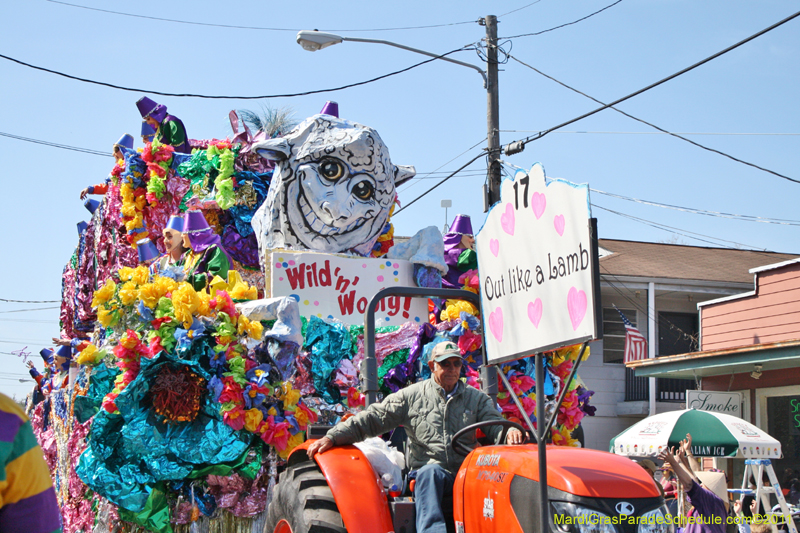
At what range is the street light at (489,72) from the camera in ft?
33.3

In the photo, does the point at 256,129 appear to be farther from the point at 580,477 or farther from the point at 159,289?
the point at 580,477

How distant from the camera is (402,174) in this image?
758 centimetres

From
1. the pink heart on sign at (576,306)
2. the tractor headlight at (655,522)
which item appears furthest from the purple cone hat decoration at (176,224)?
the tractor headlight at (655,522)

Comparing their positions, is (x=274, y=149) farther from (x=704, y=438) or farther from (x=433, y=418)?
(x=704, y=438)

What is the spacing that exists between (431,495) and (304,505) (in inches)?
28.8

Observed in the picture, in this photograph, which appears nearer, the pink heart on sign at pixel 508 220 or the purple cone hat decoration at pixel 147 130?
the pink heart on sign at pixel 508 220

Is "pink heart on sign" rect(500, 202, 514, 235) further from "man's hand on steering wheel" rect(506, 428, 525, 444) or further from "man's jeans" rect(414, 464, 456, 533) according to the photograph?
"man's jeans" rect(414, 464, 456, 533)

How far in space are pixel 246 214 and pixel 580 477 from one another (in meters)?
5.41

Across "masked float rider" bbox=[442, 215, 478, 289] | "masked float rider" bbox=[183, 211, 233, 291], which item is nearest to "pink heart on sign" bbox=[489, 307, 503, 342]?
"masked float rider" bbox=[183, 211, 233, 291]

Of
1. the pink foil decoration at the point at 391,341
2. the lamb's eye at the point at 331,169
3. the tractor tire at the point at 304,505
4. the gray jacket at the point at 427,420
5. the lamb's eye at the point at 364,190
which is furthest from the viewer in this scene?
the lamb's eye at the point at 364,190

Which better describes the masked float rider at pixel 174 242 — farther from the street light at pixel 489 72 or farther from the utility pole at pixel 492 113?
the utility pole at pixel 492 113

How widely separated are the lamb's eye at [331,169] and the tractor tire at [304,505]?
296 centimetres

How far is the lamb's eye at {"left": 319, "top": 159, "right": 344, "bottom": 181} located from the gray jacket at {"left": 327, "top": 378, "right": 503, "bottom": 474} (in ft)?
10.1

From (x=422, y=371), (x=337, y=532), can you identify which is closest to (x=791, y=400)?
(x=422, y=371)
